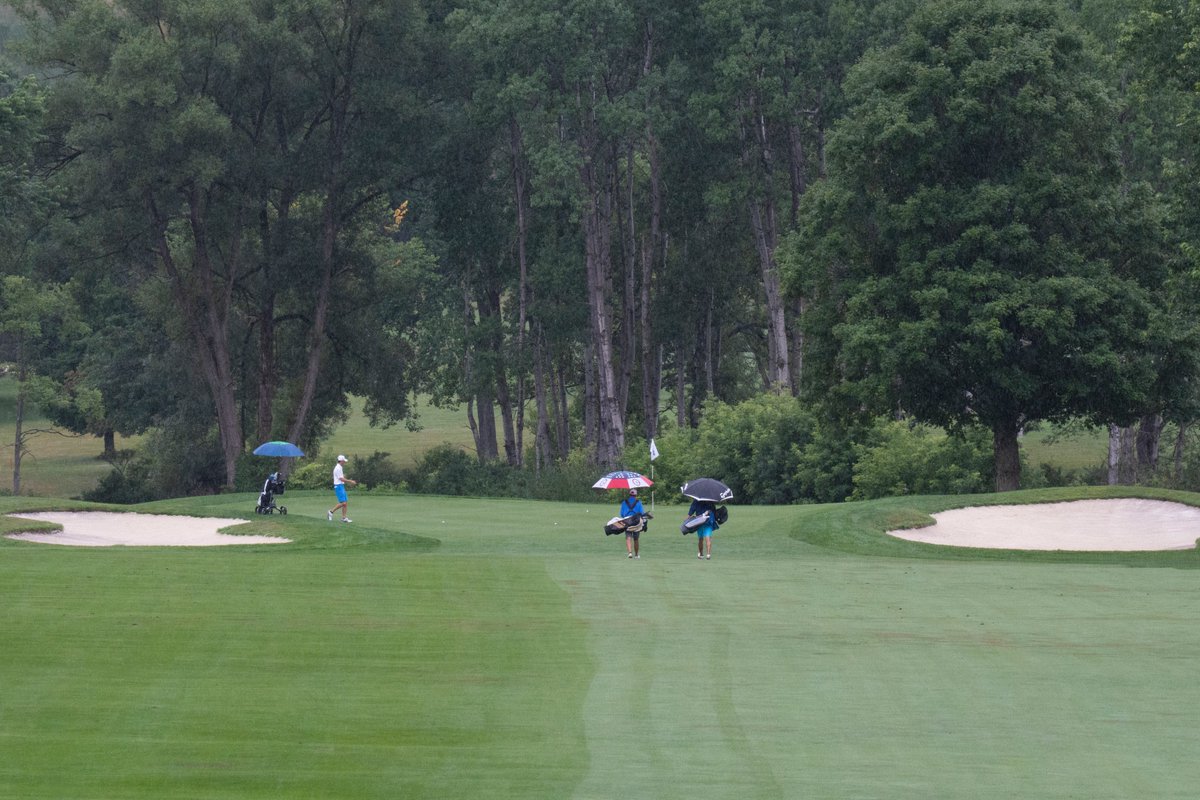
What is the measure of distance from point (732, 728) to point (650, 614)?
6039mm

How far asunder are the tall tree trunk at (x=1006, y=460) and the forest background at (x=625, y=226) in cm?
12

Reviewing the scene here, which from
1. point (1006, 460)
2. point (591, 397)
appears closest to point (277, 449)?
point (1006, 460)

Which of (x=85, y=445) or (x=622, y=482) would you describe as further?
(x=85, y=445)

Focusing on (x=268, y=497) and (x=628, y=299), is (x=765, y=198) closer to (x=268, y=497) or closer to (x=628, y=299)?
(x=628, y=299)

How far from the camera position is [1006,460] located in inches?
1642

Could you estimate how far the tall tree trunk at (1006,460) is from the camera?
4119 centimetres

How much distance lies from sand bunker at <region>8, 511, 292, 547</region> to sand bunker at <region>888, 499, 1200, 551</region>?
13246mm

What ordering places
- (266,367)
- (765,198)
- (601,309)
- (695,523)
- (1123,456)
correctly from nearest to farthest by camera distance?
(695,523) → (1123,456) → (601,309) → (266,367) → (765,198)

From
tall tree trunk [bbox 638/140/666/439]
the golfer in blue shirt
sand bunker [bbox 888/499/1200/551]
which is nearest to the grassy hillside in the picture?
tall tree trunk [bbox 638/140/666/439]

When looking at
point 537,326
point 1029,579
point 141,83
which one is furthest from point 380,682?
point 537,326

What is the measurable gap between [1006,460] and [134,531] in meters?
22.4

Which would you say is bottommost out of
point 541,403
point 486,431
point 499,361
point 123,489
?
point 123,489

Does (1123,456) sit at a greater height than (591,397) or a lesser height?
lesser

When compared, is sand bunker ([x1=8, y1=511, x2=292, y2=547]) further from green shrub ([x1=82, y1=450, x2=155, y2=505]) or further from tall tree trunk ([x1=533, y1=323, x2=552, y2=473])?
green shrub ([x1=82, y1=450, x2=155, y2=505])
